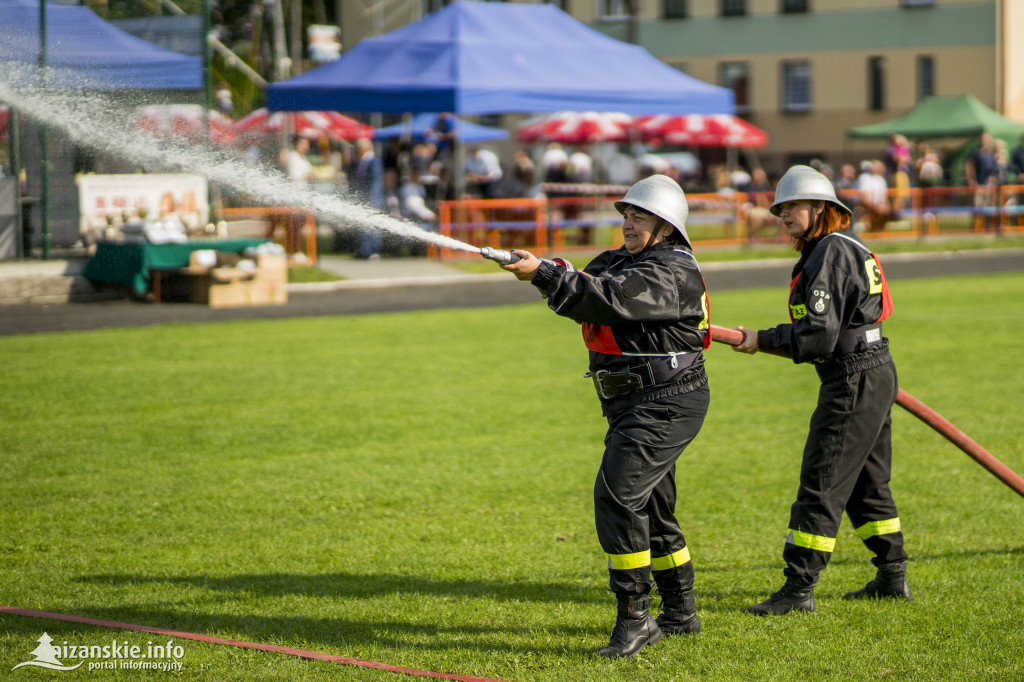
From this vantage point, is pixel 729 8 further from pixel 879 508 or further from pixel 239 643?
pixel 239 643

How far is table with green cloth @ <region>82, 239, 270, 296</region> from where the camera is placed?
17.0m

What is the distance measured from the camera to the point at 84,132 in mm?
7660

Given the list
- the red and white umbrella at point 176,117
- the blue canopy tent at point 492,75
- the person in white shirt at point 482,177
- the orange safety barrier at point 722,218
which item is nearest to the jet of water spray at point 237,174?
the red and white umbrella at point 176,117

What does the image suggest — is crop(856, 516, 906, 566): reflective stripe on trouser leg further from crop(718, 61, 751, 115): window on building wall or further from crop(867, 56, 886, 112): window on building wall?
crop(718, 61, 751, 115): window on building wall

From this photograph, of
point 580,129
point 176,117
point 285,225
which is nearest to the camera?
point 176,117

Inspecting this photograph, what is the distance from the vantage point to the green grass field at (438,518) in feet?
15.9

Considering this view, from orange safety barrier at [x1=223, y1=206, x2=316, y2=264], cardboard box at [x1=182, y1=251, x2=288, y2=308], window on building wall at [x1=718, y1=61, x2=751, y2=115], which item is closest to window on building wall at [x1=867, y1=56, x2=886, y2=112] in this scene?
window on building wall at [x1=718, y1=61, x2=751, y2=115]

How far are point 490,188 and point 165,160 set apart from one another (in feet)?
57.4

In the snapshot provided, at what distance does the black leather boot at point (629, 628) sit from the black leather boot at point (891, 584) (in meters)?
1.27

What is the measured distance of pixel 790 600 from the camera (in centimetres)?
521

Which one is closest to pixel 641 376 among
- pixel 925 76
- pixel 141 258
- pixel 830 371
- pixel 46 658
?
pixel 830 371

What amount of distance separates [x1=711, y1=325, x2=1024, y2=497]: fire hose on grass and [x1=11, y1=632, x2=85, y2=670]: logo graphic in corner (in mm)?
3043

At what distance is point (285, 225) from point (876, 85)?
30.5 metres

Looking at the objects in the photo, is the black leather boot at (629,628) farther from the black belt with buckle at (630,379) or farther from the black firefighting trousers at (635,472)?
the black belt with buckle at (630,379)
